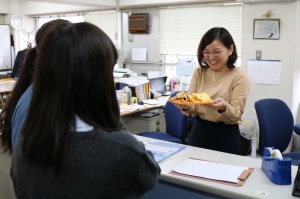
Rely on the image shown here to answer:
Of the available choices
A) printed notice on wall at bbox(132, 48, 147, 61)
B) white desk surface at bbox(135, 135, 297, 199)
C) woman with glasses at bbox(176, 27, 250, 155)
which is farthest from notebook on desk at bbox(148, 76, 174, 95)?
white desk surface at bbox(135, 135, 297, 199)

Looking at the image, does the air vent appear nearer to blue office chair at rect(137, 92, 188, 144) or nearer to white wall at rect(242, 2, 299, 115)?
white wall at rect(242, 2, 299, 115)

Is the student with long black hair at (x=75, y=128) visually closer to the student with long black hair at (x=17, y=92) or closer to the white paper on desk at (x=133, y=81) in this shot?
the student with long black hair at (x=17, y=92)

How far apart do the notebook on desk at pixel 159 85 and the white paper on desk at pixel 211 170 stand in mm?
3323

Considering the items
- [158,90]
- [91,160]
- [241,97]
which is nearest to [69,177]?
[91,160]

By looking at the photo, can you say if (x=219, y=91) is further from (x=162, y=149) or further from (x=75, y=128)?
(x=75, y=128)

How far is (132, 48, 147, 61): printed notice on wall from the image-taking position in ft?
20.5

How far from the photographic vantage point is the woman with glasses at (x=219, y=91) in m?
2.21

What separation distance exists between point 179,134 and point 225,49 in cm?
142

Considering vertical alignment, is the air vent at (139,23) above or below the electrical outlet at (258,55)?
above

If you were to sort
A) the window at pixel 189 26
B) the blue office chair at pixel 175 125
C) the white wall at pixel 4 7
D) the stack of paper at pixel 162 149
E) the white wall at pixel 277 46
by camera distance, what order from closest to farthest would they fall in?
the stack of paper at pixel 162 149 < the blue office chair at pixel 175 125 < the white wall at pixel 277 46 < the window at pixel 189 26 < the white wall at pixel 4 7

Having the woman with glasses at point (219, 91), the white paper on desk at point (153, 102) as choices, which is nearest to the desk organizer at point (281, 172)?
the woman with glasses at point (219, 91)

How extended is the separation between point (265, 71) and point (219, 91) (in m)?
2.17

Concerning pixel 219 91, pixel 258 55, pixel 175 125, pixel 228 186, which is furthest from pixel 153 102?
pixel 228 186

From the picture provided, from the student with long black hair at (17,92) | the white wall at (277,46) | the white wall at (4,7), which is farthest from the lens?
the white wall at (4,7)
